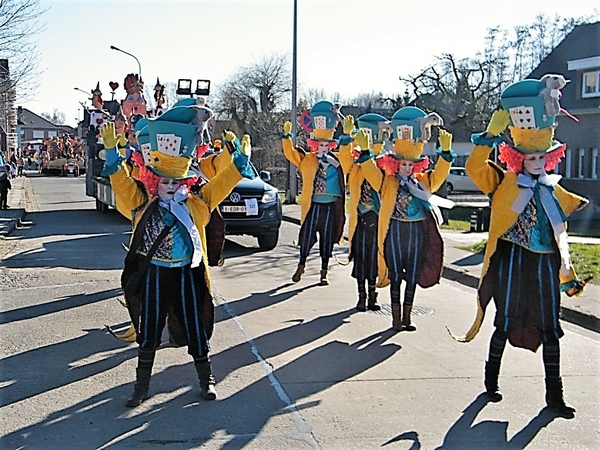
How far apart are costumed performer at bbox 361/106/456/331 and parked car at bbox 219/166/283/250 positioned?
6.24 meters

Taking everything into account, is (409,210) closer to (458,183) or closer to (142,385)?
(142,385)

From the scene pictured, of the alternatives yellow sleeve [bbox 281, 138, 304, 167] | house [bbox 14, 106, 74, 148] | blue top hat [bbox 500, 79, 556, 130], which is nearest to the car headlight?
yellow sleeve [bbox 281, 138, 304, 167]

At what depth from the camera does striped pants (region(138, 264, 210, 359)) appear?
5.41 metres

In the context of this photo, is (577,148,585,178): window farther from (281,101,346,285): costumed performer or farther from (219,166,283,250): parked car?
(281,101,346,285): costumed performer

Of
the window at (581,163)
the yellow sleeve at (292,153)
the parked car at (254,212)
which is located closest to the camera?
the yellow sleeve at (292,153)

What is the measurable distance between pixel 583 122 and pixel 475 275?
17677 millimetres

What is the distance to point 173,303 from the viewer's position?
5.46 meters

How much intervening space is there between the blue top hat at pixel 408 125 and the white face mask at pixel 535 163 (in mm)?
2155

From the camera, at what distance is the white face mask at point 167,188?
5.44 m

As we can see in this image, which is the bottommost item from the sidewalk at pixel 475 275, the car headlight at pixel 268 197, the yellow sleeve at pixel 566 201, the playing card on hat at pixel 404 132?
the sidewalk at pixel 475 275

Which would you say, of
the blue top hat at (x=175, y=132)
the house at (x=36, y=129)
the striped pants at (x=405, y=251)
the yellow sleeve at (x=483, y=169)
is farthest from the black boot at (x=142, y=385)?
the house at (x=36, y=129)

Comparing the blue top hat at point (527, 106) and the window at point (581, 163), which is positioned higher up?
the blue top hat at point (527, 106)

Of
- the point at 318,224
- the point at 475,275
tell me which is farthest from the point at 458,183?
the point at 318,224

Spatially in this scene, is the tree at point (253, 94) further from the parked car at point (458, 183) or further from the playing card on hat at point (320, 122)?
the playing card on hat at point (320, 122)
